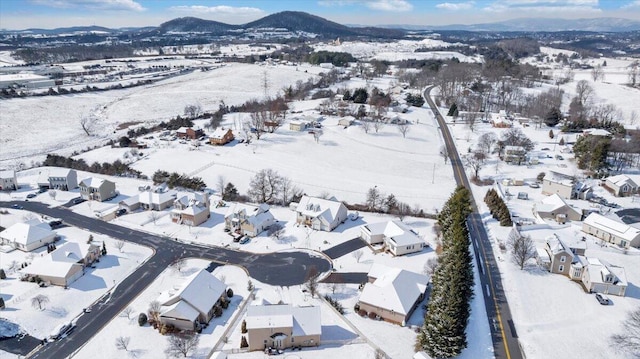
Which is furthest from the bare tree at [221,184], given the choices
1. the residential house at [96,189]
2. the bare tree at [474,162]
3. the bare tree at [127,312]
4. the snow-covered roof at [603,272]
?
the snow-covered roof at [603,272]

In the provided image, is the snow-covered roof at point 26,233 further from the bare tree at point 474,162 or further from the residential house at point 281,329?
the bare tree at point 474,162

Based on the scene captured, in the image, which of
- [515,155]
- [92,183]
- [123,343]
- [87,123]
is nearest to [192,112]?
[87,123]

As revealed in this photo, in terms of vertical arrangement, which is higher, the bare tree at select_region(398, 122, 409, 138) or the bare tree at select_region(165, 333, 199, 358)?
the bare tree at select_region(398, 122, 409, 138)

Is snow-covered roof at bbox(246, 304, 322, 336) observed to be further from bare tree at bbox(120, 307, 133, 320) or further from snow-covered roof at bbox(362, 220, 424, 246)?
snow-covered roof at bbox(362, 220, 424, 246)

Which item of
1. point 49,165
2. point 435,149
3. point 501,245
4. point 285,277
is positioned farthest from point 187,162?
point 501,245

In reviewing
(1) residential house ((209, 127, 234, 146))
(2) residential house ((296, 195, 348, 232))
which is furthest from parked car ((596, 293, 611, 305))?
(1) residential house ((209, 127, 234, 146))

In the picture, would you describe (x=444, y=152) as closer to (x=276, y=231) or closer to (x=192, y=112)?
(x=276, y=231)
